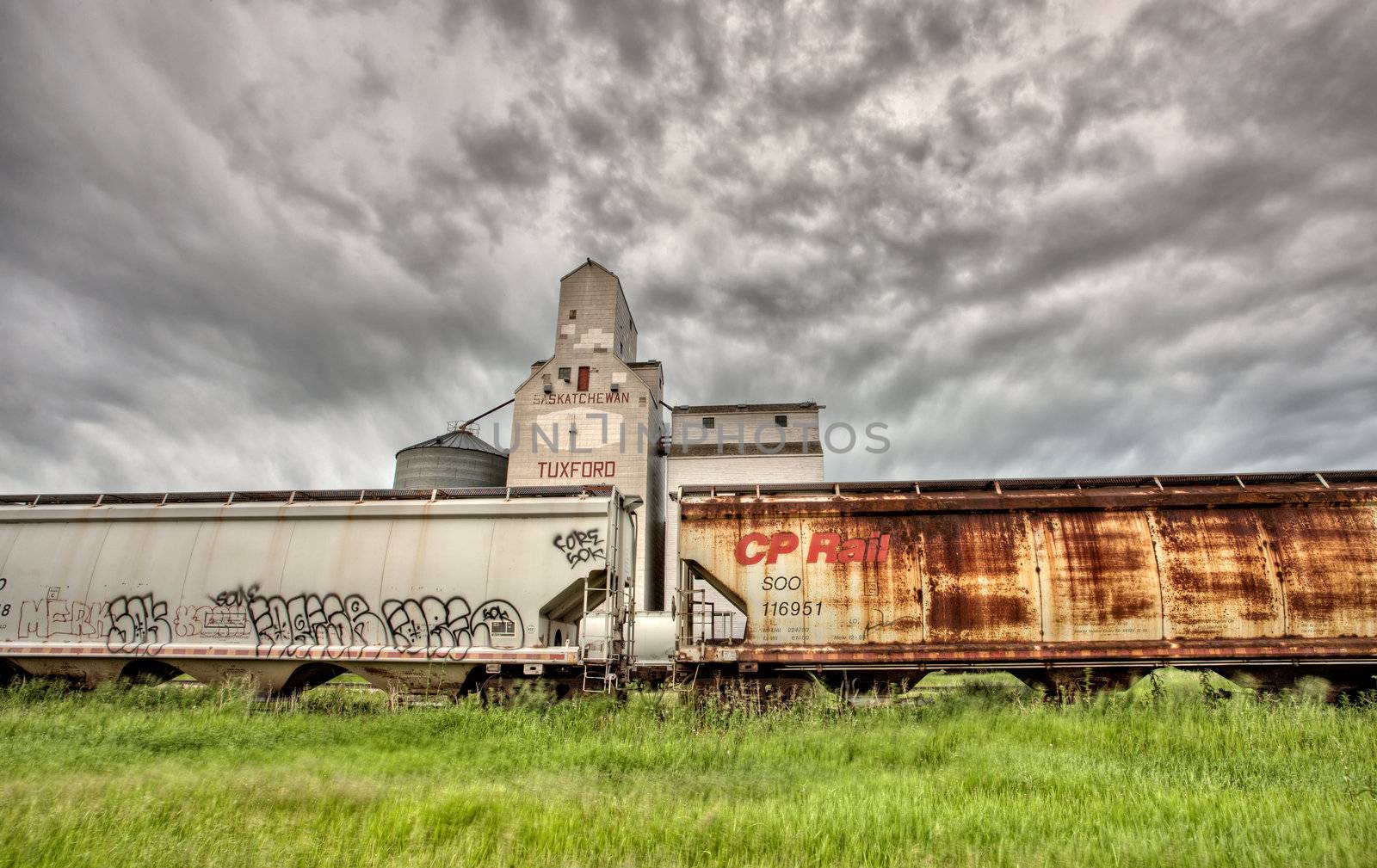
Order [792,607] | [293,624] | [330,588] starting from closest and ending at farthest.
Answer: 1. [792,607]
2. [293,624]
3. [330,588]

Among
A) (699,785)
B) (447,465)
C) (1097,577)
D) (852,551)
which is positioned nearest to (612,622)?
(852,551)

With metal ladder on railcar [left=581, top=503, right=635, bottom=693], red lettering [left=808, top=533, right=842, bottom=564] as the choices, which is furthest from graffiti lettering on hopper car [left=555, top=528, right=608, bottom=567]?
red lettering [left=808, top=533, right=842, bottom=564]

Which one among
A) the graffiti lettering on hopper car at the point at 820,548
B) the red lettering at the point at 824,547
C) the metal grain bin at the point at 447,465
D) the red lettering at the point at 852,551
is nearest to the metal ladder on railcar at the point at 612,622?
the graffiti lettering on hopper car at the point at 820,548

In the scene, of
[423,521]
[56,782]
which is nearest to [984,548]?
[423,521]

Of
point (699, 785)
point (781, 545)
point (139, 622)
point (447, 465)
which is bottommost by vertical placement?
point (699, 785)

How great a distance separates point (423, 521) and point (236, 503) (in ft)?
13.5

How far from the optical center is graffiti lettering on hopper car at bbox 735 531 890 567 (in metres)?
11.0

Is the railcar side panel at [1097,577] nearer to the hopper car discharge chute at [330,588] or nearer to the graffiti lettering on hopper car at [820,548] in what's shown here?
the graffiti lettering on hopper car at [820,548]

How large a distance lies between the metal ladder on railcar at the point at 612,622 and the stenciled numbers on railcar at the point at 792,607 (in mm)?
2715

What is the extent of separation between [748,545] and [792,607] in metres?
1.23

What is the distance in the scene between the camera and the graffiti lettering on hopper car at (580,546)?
11.9 m

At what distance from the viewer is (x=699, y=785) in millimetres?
6168

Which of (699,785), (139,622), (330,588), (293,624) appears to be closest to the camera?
(699,785)

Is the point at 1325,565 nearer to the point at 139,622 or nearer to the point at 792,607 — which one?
the point at 792,607
